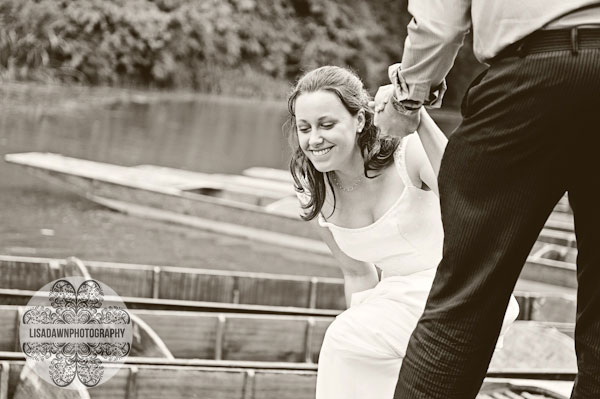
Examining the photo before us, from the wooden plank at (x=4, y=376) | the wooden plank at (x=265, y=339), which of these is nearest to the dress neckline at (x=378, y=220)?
the wooden plank at (x=4, y=376)

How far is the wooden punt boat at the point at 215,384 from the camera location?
12.1 ft

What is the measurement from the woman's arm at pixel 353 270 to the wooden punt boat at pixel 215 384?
→ 0.87m

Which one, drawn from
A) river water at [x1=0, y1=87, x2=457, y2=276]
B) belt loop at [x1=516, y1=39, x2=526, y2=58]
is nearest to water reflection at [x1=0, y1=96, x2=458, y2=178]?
river water at [x1=0, y1=87, x2=457, y2=276]

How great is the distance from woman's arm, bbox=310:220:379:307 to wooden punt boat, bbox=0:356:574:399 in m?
0.87

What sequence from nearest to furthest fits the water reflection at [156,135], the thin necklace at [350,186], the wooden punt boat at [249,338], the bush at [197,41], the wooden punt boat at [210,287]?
1. the thin necklace at [350,186]
2. the wooden punt boat at [249,338]
3. the wooden punt boat at [210,287]
4. the water reflection at [156,135]
5. the bush at [197,41]

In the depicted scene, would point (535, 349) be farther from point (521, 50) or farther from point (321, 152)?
point (521, 50)

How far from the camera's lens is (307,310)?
18.2ft

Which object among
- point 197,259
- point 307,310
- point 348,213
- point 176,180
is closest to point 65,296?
point 307,310

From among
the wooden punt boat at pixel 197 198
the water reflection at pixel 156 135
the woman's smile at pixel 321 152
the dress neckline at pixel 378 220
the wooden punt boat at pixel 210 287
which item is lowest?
the water reflection at pixel 156 135

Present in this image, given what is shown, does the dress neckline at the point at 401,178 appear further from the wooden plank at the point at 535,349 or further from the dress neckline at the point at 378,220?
the wooden plank at the point at 535,349

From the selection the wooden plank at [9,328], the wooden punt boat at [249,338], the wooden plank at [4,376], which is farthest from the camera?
the wooden punt boat at [249,338]

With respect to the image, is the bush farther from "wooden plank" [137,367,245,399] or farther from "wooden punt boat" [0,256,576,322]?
"wooden plank" [137,367,245,399]

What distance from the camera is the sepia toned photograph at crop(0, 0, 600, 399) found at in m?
2.01

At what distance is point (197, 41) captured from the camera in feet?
88.7
